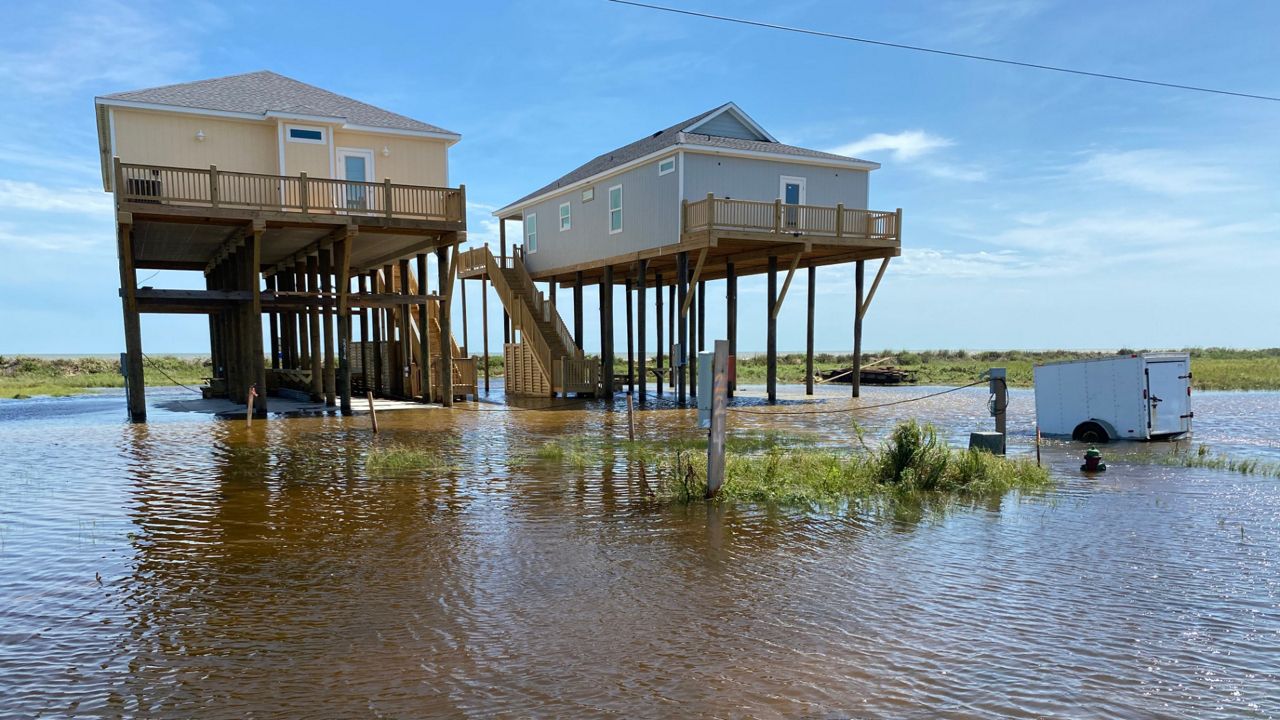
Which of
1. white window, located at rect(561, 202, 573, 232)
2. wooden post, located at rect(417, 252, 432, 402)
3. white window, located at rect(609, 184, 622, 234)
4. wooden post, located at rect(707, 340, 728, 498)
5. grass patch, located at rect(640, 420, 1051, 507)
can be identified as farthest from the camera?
white window, located at rect(561, 202, 573, 232)

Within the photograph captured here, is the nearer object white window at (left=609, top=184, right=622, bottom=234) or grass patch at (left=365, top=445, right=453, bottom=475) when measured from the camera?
grass patch at (left=365, top=445, right=453, bottom=475)

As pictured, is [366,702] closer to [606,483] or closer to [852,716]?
[852,716]

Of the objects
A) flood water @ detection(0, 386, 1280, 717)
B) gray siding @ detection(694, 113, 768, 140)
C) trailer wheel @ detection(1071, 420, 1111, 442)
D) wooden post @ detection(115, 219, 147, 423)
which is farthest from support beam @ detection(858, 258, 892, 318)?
wooden post @ detection(115, 219, 147, 423)

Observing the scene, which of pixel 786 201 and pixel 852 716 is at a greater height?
pixel 786 201

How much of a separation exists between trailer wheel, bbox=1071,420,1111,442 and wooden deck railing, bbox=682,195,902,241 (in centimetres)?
1020

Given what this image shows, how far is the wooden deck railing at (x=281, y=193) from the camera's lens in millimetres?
20500

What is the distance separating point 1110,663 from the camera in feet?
17.4

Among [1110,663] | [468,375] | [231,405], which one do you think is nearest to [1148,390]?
[1110,663]

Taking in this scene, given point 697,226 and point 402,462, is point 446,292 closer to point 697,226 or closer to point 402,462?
point 697,226

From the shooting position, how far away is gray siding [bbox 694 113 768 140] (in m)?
27.8

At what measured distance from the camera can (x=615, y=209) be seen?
1131 inches

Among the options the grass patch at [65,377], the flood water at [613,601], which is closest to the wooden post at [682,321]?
the flood water at [613,601]

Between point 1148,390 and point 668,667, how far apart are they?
49.6ft

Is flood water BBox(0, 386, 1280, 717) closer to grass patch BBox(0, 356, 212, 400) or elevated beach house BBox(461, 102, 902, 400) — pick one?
elevated beach house BBox(461, 102, 902, 400)
